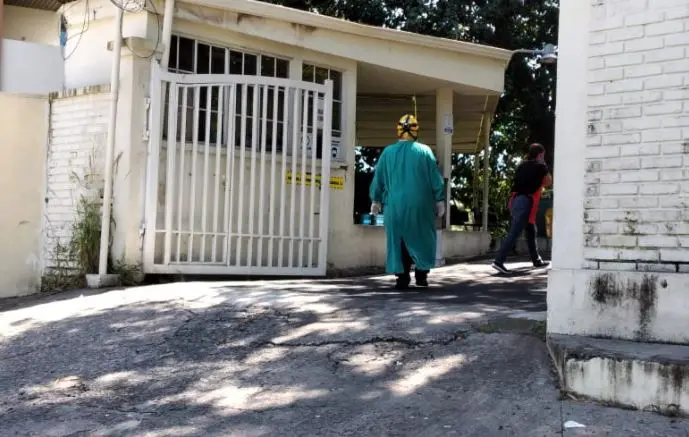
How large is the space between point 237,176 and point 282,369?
143 inches

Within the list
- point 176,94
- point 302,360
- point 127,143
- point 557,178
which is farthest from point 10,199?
point 557,178

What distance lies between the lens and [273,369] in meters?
4.33

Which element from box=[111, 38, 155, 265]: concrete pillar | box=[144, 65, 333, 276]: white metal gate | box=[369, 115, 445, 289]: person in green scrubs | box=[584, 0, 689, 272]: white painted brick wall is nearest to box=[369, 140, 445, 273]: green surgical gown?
box=[369, 115, 445, 289]: person in green scrubs

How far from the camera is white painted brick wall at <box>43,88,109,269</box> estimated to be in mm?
7391

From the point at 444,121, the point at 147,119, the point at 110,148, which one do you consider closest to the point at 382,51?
the point at 444,121

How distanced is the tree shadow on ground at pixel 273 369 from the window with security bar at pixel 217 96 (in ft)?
7.50

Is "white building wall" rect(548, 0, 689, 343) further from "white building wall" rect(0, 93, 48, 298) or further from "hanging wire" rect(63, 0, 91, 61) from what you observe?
"white building wall" rect(0, 93, 48, 298)

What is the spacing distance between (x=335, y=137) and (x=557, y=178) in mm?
5000

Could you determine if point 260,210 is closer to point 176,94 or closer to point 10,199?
point 176,94

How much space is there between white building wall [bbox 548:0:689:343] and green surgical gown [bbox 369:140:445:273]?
2252 mm

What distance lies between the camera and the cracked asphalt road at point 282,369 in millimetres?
3568

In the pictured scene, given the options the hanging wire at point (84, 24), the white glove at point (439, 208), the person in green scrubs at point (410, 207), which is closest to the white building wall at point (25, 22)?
the hanging wire at point (84, 24)

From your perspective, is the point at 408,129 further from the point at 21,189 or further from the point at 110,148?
the point at 21,189

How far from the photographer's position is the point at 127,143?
7.08 m
